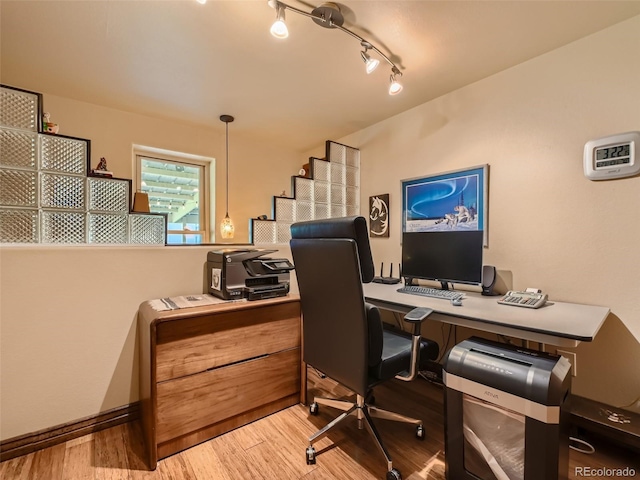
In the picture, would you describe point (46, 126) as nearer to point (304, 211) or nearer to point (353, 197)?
point (304, 211)

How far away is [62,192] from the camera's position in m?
1.65

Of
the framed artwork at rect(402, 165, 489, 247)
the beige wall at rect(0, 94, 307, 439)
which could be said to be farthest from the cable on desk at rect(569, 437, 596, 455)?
the beige wall at rect(0, 94, 307, 439)

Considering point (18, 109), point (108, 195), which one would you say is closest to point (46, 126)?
point (18, 109)

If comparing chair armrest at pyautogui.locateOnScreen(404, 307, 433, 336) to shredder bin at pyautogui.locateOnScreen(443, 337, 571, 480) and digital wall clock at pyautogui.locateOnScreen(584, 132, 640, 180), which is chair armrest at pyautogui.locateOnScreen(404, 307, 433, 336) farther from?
digital wall clock at pyautogui.locateOnScreen(584, 132, 640, 180)

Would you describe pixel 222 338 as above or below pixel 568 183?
below

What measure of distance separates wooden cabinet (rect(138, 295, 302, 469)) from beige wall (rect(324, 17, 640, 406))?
172cm

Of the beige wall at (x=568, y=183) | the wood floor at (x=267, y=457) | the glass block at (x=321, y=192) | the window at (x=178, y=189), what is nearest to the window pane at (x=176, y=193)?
the window at (x=178, y=189)

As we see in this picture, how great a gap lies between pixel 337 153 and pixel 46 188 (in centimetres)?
230

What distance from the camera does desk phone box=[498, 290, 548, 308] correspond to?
1.71 meters

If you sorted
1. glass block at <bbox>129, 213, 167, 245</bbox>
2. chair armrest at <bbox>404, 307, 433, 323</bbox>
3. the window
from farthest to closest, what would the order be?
the window, glass block at <bbox>129, 213, 167, 245</bbox>, chair armrest at <bbox>404, 307, 433, 323</bbox>

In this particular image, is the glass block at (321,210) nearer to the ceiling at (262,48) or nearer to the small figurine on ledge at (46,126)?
the ceiling at (262,48)

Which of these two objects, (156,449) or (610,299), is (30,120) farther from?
(610,299)

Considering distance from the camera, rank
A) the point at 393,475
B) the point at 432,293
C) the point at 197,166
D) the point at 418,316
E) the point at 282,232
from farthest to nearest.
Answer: the point at 197,166, the point at 282,232, the point at 432,293, the point at 418,316, the point at 393,475

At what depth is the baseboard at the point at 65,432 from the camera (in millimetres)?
1539
